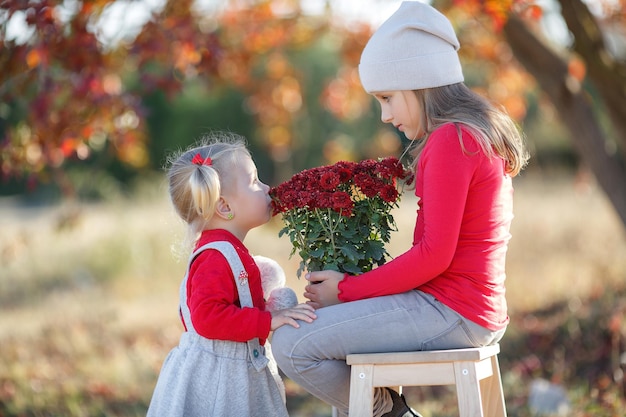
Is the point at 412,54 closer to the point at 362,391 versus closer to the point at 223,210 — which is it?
the point at 223,210

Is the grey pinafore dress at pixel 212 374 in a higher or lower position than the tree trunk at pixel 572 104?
lower

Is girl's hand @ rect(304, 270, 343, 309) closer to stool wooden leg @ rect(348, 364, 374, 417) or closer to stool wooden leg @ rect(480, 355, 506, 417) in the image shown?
stool wooden leg @ rect(348, 364, 374, 417)

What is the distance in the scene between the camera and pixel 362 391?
2.67m

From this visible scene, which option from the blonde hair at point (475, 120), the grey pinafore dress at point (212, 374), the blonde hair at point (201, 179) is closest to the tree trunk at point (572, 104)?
the blonde hair at point (475, 120)

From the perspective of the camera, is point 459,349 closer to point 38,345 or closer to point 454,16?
point 454,16

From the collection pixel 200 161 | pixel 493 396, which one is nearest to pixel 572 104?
pixel 493 396

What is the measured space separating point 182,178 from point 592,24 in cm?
356

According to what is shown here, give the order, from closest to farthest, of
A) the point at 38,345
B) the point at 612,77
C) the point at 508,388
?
the point at 508,388, the point at 612,77, the point at 38,345

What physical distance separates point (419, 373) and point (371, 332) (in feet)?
0.64

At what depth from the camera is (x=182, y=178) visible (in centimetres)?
295

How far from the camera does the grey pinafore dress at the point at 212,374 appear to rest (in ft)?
9.42

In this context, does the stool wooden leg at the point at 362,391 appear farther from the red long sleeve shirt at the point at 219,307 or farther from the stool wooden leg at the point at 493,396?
the stool wooden leg at the point at 493,396

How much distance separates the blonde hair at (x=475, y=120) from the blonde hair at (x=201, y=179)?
65 centimetres

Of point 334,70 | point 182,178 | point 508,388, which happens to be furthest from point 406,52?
point 334,70
